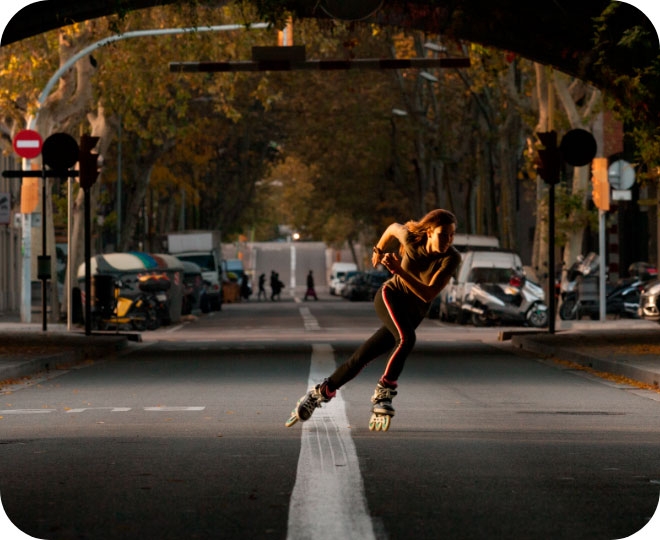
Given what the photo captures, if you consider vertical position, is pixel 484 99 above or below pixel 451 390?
above

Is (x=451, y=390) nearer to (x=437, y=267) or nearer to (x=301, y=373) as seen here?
(x=301, y=373)

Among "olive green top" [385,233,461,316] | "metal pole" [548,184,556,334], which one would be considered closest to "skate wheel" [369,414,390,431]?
"olive green top" [385,233,461,316]

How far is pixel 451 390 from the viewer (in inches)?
635

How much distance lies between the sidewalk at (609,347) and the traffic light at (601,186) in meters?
2.76

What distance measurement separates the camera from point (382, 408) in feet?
35.9

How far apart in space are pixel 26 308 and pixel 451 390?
71.7ft

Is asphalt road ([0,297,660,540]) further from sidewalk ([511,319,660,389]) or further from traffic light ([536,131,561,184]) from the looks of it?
traffic light ([536,131,561,184])

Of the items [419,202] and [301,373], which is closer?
[301,373]

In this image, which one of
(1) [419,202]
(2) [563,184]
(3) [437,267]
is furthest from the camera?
(1) [419,202]

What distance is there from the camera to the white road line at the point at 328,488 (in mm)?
6742

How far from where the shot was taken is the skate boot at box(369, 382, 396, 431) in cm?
1085

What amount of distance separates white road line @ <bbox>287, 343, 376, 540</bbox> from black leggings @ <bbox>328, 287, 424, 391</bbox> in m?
0.48

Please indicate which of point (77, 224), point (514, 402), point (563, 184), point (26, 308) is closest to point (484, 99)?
point (563, 184)

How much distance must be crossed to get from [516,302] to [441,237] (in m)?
25.4
